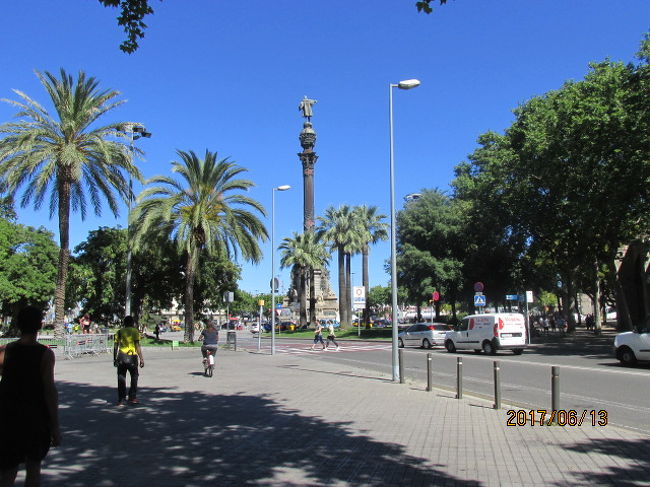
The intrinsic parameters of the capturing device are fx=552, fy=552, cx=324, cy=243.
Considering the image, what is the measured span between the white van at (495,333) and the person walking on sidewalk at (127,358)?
1658 cm

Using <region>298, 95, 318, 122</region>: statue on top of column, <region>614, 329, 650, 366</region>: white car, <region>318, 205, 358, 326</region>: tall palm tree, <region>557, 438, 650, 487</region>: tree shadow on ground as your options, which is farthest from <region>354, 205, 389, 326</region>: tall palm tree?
<region>557, 438, 650, 487</region>: tree shadow on ground

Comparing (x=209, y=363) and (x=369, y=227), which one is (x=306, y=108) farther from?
(x=209, y=363)

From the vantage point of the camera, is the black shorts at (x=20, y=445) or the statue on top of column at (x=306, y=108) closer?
the black shorts at (x=20, y=445)

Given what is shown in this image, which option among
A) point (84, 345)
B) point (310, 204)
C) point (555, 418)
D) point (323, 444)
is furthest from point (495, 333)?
point (310, 204)

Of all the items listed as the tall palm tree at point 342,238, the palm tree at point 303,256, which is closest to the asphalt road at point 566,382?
the tall palm tree at point 342,238

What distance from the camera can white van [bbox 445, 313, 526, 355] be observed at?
23.0m

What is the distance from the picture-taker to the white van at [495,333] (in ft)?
75.4

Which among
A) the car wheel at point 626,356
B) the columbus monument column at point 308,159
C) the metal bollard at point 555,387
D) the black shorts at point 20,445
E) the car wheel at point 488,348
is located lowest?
the car wheel at point 488,348

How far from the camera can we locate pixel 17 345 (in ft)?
13.5

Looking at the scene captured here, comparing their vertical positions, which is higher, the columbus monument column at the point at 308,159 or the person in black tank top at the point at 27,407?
the columbus monument column at the point at 308,159

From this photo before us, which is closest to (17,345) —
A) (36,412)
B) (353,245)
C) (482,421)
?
(36,412)

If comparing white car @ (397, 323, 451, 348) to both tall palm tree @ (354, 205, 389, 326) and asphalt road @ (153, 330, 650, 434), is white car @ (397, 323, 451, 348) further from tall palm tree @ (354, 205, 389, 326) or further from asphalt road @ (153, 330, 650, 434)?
tall palm tree @ (354, 205, 389, 326)

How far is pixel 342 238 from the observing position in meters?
50.0

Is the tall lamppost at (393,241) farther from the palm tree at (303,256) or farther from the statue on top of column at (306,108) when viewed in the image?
the statue on top of column at (306,108)
